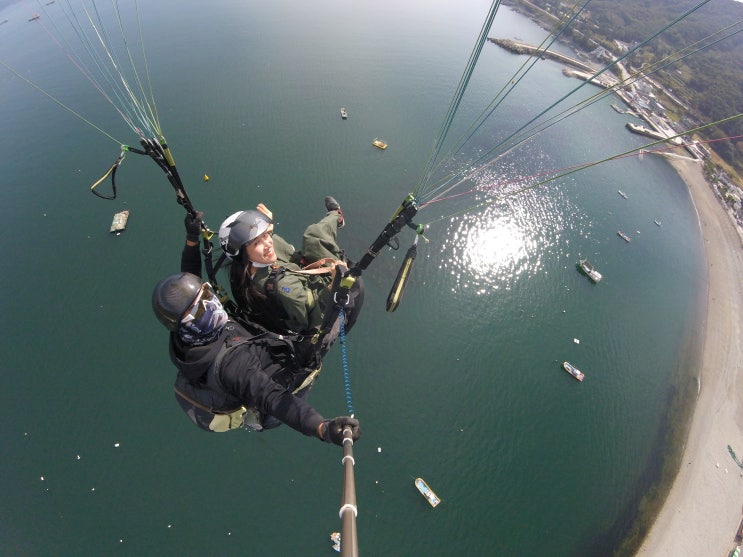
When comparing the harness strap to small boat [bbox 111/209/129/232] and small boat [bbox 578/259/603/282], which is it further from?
small boat [bbox 578/259/603/282]

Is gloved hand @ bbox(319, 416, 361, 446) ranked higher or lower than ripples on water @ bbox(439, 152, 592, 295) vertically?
lower

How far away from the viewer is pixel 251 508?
10023mm

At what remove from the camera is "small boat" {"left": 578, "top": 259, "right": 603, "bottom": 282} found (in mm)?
17797

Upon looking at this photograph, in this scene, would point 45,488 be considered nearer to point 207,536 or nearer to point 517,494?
point 207,536

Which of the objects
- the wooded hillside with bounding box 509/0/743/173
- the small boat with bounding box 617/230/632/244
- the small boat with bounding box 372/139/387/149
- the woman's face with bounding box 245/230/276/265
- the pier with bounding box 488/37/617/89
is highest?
the wooded hillside with bounding box 509/0/743/173

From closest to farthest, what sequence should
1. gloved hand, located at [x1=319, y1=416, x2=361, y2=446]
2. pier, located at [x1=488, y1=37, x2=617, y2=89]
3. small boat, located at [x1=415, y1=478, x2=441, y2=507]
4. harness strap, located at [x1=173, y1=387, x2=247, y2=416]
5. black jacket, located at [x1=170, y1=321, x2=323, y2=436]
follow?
1. gloved hand, located at [x1=319, y1=416, x2=361, y2=446]
2. black jacket, located at [x1=170, y1=321, x2=323, y2=436]
3. harness strap, located at [x1=173, y1=387, x2=247, y2=416]
4. small boat, located at [x1=415, y1=478, x2=441, y2=507]
5. pier, located at [x1=488, y1=37, x2=617, y2=89]

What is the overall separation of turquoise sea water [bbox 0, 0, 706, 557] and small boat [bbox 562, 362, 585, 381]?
398 mm

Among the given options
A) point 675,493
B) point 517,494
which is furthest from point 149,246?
point 675,493

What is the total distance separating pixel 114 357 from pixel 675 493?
22445mm

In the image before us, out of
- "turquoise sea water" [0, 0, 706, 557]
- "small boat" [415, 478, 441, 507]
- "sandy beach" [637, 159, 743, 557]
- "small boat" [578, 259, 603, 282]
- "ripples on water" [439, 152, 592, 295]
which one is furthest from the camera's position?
"small boat" [578, 259, 603, 282]

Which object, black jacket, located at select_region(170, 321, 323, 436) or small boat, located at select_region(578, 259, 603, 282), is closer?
black jacket, located at select_region(170, 321, 323, 436)

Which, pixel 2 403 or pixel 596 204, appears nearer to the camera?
pixel 2 403

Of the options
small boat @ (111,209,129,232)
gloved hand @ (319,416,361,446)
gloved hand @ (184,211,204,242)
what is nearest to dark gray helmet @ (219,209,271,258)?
gloved hand @ (184,211,204,242)

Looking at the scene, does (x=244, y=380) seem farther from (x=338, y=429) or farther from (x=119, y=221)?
(x=119, y=221)
